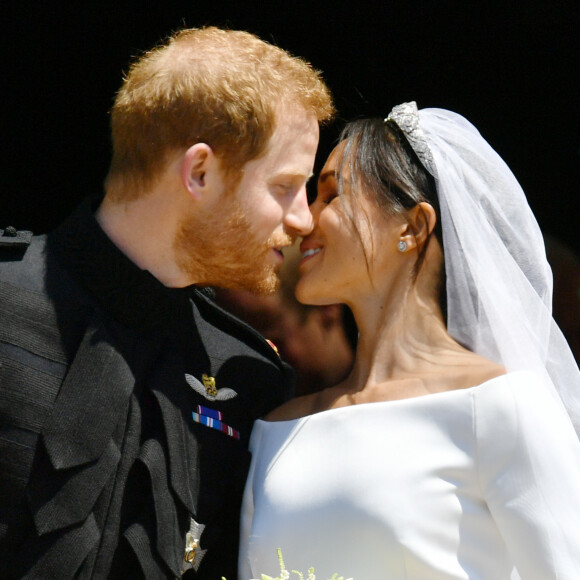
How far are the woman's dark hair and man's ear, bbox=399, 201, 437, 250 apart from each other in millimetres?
21

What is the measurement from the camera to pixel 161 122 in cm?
238

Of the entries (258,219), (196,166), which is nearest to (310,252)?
(258,219)

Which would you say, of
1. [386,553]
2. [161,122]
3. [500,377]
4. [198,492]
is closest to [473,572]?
[386,553]

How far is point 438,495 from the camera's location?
7.02ft

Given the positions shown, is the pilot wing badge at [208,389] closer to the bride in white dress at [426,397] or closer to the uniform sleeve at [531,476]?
the bride in white dress at [426,397]

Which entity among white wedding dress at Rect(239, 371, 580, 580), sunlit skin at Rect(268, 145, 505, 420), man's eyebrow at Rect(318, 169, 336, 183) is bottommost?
white wedding dress at Rect(239, 371, 580, 580)

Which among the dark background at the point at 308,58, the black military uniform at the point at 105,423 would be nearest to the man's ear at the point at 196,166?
the black military uniform at the point at 105,423

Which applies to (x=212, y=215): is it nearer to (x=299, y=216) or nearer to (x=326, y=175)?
(x=299, y=216)

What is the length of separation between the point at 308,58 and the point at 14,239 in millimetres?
1399

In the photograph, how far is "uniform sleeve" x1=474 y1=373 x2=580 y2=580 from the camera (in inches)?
79.7

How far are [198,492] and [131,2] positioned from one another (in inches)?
66.1

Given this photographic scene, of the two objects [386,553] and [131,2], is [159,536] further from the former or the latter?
[131,2]

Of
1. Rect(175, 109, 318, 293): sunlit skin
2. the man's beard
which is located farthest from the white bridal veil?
the man's beard

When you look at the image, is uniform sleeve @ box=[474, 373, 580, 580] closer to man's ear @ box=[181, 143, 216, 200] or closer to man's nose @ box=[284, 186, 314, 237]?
man's nose @ box=[284, 186, 314, 237]
